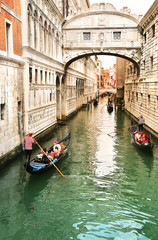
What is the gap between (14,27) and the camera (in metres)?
9.45

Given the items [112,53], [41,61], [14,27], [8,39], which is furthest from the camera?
[112,53]

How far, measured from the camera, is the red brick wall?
8.29 metres

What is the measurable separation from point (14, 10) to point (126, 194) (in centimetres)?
796

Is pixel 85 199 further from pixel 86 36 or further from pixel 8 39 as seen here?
pixel 86 36

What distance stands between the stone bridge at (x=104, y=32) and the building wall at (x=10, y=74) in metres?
8.64

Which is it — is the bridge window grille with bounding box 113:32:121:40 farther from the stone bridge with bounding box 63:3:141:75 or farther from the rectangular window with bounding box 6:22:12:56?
the rectangular window with bounding box 6:22:12:56

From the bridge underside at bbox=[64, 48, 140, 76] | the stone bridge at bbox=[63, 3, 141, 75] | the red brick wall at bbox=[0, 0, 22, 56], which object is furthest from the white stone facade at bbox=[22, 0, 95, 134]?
the stone bridge at bbox=[63, 3, 141, 75]

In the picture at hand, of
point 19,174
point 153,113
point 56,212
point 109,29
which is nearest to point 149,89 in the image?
point 153,113

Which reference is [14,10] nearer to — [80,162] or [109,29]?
[80,162]

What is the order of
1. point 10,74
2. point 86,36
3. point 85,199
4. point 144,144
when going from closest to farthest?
point 85,199 < point 10,74 < point 144,144 < point 86,36

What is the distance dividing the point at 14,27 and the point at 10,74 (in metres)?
2.03

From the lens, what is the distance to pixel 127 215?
18.1 ft

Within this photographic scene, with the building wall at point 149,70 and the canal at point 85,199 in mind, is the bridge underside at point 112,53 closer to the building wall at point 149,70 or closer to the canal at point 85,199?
the building wall at point 149,70

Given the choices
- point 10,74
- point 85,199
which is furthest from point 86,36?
point 85,199
